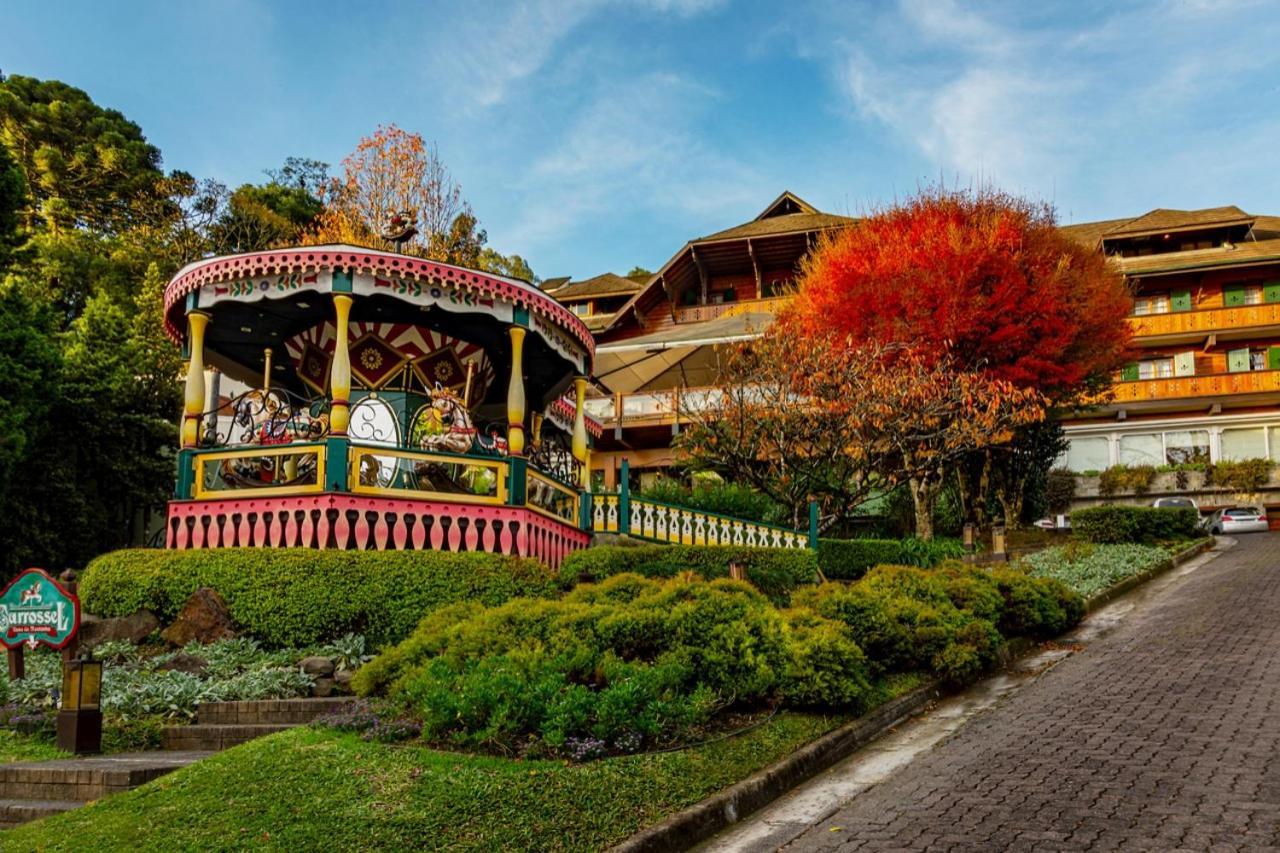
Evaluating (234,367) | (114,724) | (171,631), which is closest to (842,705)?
(114,724)

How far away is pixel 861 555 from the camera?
21000mm

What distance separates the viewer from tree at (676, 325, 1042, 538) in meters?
22.2

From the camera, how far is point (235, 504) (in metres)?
13.9

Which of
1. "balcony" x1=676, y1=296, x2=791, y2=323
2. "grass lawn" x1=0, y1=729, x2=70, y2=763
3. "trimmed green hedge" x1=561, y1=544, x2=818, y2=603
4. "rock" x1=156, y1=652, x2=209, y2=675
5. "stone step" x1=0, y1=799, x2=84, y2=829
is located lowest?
"stone step" x1=0, y1=799, x2=84, y2=829

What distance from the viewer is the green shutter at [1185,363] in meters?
46.1

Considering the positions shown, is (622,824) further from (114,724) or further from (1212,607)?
(1212,607)

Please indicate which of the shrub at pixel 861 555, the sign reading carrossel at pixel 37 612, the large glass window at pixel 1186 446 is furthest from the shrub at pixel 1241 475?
the sign reading carrossel at pixel 37 612

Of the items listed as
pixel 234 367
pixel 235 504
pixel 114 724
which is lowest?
pixel 114 724

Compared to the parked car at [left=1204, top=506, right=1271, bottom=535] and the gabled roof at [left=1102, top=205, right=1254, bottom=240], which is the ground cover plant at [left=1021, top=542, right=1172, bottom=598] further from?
the gabled roof at [left=1102, top=205, right=1254, bottom=240]

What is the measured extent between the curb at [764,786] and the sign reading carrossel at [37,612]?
20.8 feet

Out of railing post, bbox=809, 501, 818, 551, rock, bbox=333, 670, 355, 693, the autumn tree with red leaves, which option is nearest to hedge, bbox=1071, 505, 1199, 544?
the autumn tree with red leaves

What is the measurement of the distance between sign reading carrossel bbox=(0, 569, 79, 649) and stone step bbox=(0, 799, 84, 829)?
2403 mm

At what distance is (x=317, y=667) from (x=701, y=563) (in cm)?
666

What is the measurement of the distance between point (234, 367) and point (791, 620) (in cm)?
1239
